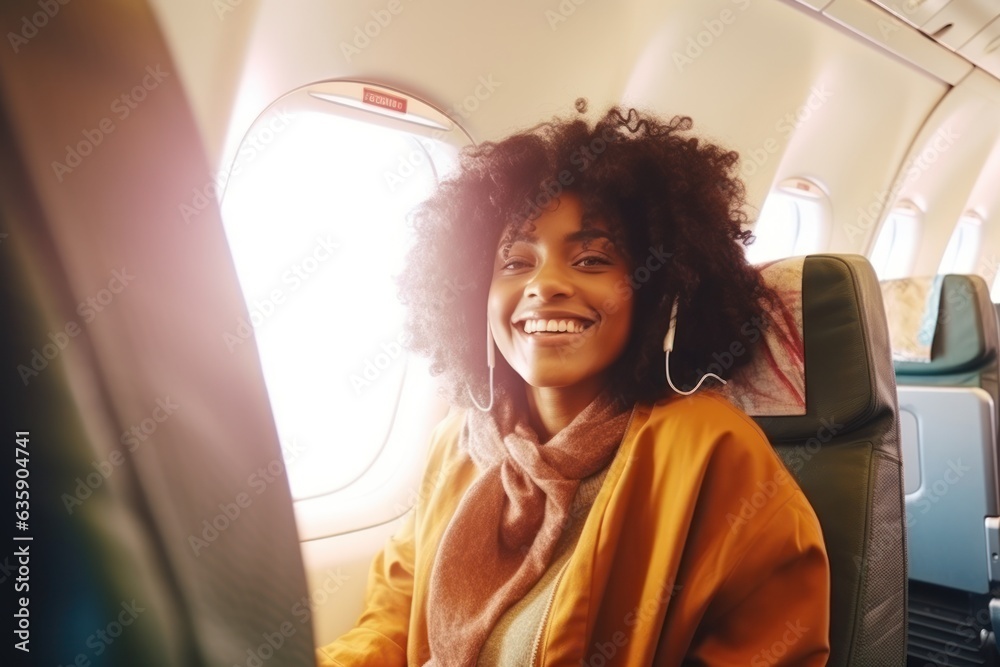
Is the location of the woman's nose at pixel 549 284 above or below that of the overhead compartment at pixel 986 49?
below

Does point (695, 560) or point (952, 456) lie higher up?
point (695, 560)

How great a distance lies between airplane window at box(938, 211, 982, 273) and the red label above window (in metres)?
6.22

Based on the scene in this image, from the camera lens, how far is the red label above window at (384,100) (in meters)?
1.91

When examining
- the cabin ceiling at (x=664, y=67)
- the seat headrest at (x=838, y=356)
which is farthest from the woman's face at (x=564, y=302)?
the cabin ceiling at (x=664, y=67)

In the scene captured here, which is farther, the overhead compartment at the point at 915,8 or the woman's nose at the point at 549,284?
the overhead compartment at the point at 915,8

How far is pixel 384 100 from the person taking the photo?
194 cm

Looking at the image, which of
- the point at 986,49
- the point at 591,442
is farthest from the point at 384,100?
the point at 986,49

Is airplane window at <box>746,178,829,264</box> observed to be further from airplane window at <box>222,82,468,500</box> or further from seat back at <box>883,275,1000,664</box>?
airplane window at <box>222,82,468,500</box>

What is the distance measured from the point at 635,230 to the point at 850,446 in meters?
0.61

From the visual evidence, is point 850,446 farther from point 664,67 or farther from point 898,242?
point 898,242

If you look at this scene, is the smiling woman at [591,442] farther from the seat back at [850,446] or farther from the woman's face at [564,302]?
the seat back at [850,446]

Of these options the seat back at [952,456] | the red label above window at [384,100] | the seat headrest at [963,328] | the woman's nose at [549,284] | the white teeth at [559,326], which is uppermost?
the red label above window at [384,100]

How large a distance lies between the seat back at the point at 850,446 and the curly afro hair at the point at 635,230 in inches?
5.7

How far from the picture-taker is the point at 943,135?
4465 millimetres
